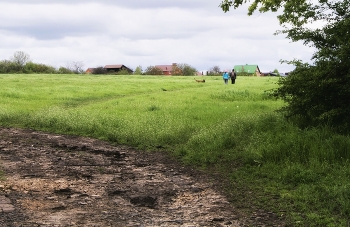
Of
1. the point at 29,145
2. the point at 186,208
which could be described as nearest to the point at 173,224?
the point at 186,208

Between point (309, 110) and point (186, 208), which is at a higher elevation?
point (309, 110)

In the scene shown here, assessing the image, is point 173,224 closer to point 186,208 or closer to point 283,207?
point 186,208

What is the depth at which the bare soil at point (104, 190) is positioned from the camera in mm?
6156

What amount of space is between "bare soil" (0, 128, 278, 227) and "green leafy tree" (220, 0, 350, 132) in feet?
12.9

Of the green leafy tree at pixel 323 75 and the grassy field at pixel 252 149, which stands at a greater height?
the green leafy tree at pixel 323 75

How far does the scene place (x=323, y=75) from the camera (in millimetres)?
10523

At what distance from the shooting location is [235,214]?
6461 millimetres

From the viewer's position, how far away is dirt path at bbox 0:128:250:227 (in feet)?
20.2

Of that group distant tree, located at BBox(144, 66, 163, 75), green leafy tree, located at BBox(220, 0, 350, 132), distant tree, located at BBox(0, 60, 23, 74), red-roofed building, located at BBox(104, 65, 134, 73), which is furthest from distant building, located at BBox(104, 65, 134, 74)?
green leafy tree, located at BBox(220, 0, 350, 132)

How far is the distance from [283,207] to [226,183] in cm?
178

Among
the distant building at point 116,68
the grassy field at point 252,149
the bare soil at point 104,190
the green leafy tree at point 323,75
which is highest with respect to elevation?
the distant building at point 116,68

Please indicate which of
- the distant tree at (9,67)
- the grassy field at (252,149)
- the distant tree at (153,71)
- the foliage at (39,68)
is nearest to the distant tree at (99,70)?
the distant tree at (153,71)

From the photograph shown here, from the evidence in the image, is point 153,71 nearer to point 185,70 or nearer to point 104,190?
point 185,70

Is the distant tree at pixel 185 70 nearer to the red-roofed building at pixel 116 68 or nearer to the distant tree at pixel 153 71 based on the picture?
the distant tree at pixel 153 71
